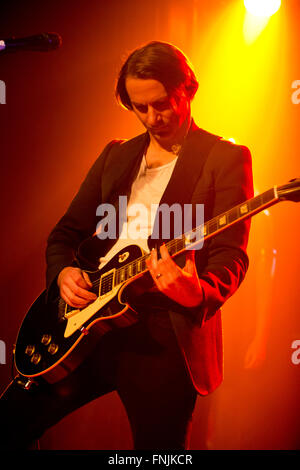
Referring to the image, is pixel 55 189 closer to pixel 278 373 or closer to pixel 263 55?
pixel 263 55

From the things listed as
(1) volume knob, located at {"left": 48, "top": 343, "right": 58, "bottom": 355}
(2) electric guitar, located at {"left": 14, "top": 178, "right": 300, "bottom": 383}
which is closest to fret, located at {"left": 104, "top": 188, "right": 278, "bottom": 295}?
(2) electric guitar, located at {"left": 14, "top": 178, "right": 300, "bottom": 383}

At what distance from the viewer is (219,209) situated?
1447 mm

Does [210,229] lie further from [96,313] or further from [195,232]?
[96,313]

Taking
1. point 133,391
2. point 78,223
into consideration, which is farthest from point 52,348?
point 78,223

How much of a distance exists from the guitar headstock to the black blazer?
0.29 metres

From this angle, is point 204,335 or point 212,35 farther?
point 212,35

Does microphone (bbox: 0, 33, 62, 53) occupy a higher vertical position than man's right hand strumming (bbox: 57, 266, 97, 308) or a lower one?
higher

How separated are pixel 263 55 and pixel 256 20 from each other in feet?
0.70

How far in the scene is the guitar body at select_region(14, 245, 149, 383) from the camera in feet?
4.50

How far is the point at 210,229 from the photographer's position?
130cm

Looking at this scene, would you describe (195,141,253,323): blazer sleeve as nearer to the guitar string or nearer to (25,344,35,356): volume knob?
the guitar string

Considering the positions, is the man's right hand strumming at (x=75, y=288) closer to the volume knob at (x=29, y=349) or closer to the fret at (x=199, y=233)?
the fret at (x=199, y=233)

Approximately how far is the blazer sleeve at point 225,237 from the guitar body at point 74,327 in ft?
0.77
